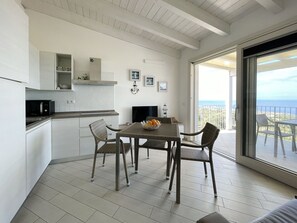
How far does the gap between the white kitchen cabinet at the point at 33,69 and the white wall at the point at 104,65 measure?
1.79ft

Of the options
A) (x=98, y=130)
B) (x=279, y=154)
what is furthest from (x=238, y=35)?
(x=98, y=130)

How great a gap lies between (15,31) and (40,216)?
1787mm

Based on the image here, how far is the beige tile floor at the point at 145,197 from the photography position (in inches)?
62.6

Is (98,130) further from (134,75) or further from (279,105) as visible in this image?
(279,105)

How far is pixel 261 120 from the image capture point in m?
2.62

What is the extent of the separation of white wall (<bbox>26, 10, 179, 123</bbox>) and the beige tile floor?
63.0 inches

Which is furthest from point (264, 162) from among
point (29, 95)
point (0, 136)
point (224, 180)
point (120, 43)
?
point (29, 95)

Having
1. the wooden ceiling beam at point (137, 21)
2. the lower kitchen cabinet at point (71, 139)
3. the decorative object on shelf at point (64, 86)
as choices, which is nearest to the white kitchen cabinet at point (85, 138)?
the lower kitchen cabinet at point (71, 139)

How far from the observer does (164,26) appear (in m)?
3.38

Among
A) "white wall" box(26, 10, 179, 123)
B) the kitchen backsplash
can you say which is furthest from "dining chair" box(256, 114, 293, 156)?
the kitchen backsplash

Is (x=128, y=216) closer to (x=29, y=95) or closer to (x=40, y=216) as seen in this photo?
(x=40, y=216)

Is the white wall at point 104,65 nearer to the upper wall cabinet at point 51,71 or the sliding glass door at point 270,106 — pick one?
the upper wall cabinet at point 51,71

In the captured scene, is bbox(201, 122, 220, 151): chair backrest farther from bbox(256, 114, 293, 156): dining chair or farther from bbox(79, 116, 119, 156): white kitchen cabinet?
bbox(79, 116, 119, 156): white kitchen cabinet

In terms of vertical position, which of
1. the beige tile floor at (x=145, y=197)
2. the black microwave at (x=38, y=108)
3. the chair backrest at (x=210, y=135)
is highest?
the black microwave at (x=38, y=108)
